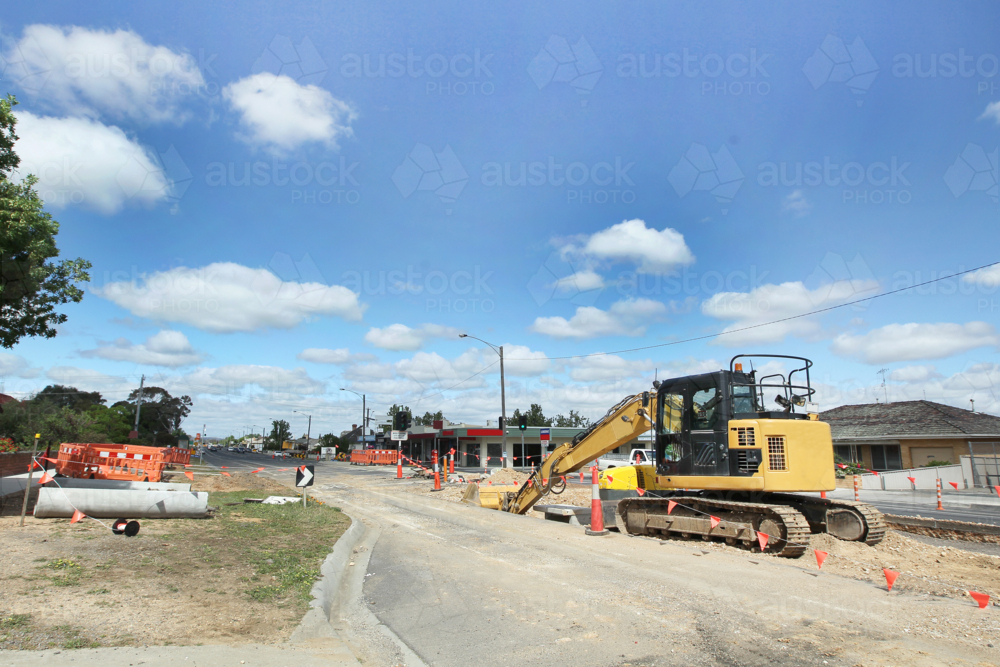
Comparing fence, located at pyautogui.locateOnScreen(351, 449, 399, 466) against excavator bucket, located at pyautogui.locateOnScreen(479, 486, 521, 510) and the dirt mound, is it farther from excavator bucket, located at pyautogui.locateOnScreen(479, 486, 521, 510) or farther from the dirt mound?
excavator bucket, located at pyautogui.locateOnScreen(479, 486, 521, 510)

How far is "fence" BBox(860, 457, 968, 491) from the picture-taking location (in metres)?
27.9

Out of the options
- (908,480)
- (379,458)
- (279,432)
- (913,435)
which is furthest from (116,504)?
(279,432)

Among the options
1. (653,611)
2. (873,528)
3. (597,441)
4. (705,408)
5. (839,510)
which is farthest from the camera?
(597,441)

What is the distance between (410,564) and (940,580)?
7339 mm

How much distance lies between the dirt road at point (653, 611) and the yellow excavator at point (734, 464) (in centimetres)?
79

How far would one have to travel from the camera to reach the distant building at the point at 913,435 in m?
32.6

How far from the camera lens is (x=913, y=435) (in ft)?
113

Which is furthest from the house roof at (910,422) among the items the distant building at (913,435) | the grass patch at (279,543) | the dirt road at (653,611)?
the grass patch at (279,543)

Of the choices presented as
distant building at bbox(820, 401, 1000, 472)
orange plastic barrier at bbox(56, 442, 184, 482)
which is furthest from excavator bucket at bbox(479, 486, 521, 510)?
distant building at bbox(820, 401, 1000, 472)

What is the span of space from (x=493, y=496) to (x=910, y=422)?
32821 mm

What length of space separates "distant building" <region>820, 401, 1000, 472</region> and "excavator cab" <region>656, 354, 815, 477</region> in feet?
91.7

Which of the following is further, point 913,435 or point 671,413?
point 913,435

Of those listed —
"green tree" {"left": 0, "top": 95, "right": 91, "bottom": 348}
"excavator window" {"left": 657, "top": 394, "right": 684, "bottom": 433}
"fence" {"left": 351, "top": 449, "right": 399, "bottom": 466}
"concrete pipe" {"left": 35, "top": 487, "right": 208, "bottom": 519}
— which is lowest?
"fence" {"left": 351, "top": 449, "right": 399, "bottom": 466}

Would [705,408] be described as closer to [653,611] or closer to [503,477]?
[653,611]
